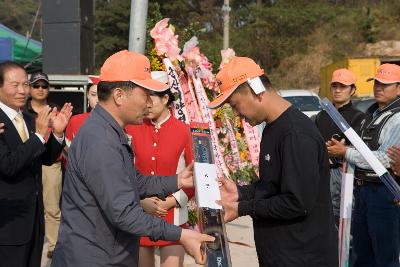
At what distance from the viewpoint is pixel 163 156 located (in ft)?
13.8

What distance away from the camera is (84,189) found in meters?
2.62

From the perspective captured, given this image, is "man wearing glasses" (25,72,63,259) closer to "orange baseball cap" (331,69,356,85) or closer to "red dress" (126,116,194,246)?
"red dress" (126,116,194,246)

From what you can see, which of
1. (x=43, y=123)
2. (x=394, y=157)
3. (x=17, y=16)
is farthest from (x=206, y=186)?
(x=17, y=16)

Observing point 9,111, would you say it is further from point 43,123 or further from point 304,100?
point 304,100

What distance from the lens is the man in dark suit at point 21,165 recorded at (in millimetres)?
3557

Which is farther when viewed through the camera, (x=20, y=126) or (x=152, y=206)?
(x=20, y=126)

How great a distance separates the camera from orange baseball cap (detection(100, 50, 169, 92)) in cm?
266

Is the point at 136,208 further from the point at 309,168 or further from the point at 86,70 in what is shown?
the point at 86,70

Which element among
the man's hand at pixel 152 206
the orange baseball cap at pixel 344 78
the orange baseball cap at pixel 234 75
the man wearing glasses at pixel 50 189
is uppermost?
the orange baseball cap at pixel 234 75

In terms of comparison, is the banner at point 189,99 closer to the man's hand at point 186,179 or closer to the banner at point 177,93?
the banner at point 177,93

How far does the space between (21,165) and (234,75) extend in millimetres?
1507

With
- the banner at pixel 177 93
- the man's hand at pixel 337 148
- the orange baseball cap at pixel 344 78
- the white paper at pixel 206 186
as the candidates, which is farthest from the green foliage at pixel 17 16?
the white paper at pixel 206 186

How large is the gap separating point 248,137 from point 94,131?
223 inches

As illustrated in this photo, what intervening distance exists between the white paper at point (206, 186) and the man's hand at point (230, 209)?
6cm
